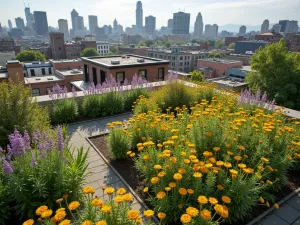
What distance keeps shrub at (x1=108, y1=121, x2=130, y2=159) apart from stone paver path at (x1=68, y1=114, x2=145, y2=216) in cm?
40

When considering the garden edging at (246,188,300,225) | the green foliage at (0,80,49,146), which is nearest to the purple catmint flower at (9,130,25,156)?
the green foliage at (0,80,49,146)

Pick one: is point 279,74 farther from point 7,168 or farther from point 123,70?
point 7,168

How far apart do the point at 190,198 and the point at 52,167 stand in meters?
2.29

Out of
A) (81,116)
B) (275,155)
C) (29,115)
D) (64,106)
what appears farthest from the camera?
(81,116)

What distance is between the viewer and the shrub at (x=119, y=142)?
16.3 feet

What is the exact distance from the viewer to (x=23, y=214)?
320 cm

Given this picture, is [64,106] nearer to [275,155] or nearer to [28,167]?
[28,167]

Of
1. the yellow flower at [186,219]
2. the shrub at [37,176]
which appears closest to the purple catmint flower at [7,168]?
the shrub at [37,176]

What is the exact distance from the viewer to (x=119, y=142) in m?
4.98

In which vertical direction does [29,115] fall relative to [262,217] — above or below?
above

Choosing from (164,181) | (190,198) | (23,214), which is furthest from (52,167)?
(190,198)

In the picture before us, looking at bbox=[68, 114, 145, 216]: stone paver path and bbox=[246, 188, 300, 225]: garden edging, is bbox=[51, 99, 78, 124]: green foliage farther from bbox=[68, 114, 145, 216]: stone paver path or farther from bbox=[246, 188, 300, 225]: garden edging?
bbox=[246, 188, 300, 225]: garden edging

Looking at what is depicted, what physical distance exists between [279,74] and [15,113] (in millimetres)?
23390

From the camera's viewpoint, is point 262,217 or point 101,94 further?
point 101,94
